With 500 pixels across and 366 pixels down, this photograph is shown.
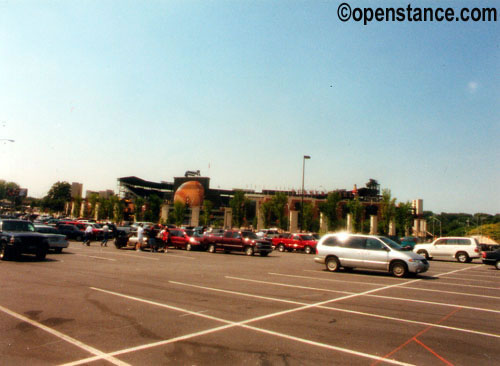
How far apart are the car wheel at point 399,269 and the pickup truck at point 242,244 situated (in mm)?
11808

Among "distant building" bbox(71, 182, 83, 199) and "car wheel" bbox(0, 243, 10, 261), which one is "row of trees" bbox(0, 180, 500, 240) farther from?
"car wheel" bbox(0, 243, 10, 261)

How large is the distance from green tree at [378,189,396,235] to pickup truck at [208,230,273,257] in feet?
79.3

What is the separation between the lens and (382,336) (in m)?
6.80

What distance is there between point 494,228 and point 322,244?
2470 inches

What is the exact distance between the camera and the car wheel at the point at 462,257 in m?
28.3

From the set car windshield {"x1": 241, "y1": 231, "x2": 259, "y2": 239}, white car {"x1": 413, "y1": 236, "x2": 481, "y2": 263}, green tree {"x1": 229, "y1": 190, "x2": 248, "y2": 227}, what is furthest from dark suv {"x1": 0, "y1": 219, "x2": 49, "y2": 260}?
green tree {"x1": 229, "y1": 190, "x2": 248, "y2": 227}

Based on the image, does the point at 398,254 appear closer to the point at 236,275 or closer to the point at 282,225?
the point at 236,275

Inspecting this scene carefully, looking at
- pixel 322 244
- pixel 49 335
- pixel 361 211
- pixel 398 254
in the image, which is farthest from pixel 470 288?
pixel 361 211

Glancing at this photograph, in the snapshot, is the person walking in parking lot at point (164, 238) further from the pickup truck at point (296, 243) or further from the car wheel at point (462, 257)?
the car wheel at point (462, 257)

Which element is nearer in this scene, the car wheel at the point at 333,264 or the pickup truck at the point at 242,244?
the car wheel at the point at 333,264

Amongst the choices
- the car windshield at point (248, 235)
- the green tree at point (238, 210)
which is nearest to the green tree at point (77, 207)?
the green tree at point (238, 210)

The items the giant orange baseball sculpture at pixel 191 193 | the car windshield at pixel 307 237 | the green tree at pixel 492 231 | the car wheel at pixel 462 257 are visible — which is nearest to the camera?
the car wheel at pixel 462 257

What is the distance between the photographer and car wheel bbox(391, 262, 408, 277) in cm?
1593

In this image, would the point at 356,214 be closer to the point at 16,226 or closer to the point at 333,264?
the point at 333,264
